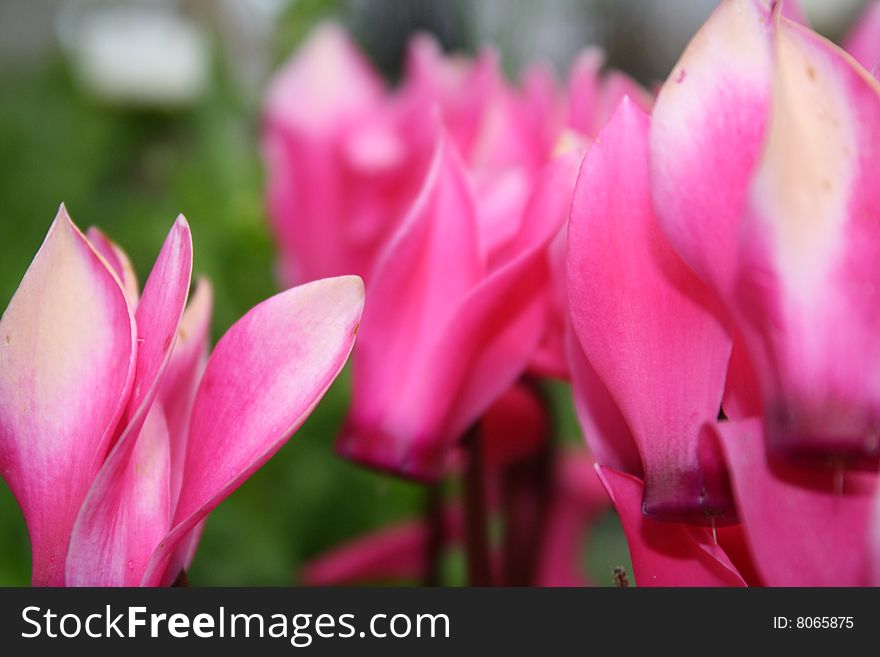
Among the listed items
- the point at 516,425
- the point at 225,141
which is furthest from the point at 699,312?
the point at 225,141

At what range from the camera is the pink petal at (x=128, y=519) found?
0.25m

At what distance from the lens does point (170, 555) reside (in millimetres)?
254

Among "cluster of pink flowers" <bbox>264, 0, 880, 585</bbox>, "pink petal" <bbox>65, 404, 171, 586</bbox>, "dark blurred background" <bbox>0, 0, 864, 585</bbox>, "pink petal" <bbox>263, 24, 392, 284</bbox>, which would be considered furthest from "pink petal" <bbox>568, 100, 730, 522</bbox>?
"dark blurred background" <bbox>0, 0, 864, 585</bbox>

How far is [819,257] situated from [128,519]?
0.16m

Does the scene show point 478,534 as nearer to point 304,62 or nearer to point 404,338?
point 404,338

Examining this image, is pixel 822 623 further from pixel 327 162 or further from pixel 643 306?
pixel 327 162

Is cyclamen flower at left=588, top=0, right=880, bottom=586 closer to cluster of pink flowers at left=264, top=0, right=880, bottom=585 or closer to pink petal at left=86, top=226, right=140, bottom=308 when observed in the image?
cluster of pink flowers at left=264, top=0, right=880, bottom=585

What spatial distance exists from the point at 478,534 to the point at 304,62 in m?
0.31

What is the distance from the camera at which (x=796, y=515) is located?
0.78 feet

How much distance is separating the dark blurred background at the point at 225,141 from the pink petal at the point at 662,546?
43 centimetres

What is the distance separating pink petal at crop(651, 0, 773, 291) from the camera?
231mm

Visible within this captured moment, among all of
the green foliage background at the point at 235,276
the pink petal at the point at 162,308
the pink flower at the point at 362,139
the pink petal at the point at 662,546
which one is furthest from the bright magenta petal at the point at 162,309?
the green foliage background at the point at 235,276

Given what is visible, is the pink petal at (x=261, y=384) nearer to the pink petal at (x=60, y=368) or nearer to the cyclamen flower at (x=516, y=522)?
the pink petal at (x=60, y=368)

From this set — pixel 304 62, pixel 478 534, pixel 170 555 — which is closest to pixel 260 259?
pixel 304 62
